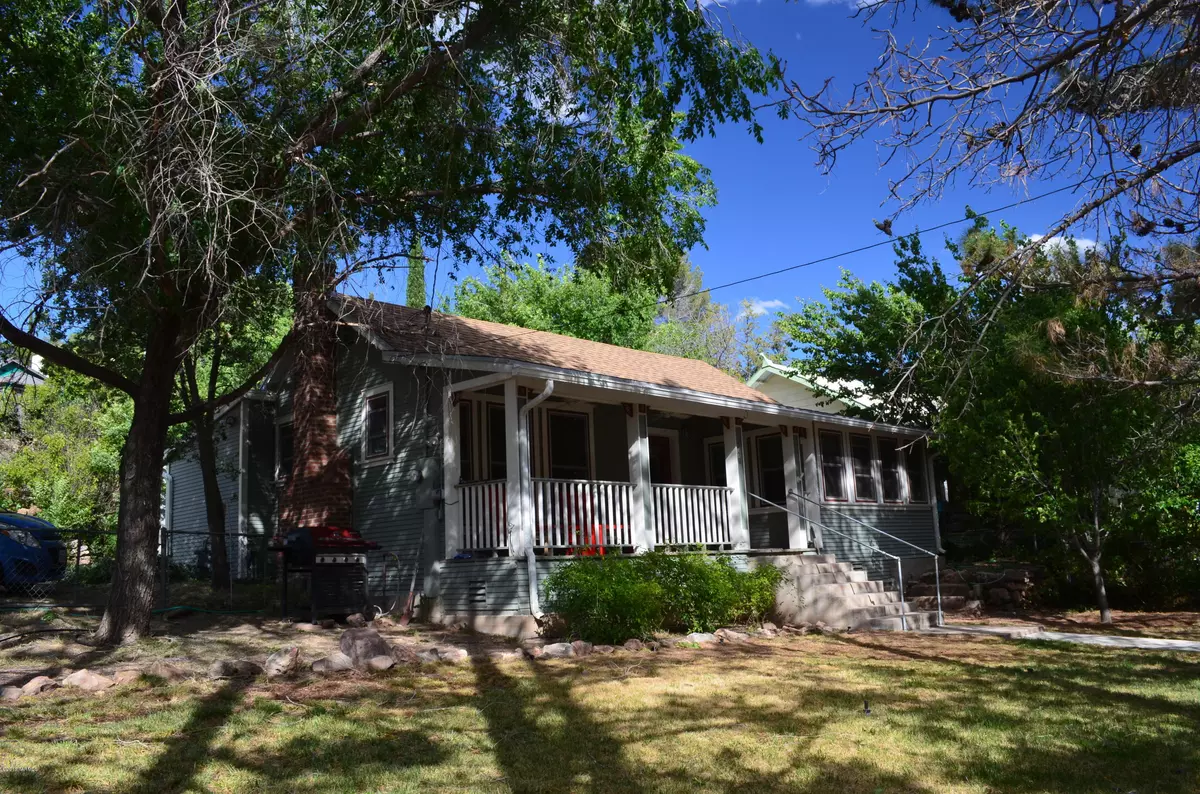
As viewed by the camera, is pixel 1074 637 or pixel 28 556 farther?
pixel 28 556

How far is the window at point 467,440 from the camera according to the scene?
13602mm

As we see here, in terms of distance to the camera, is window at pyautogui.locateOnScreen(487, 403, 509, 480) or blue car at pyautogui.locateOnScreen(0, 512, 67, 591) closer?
blue car at pyautogui.locateOnScreen(0, 512, 67, 591)

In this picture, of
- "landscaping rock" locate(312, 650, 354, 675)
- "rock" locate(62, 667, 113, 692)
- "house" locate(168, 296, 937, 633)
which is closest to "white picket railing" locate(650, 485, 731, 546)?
"house" locate(168, 296, 937, 633)

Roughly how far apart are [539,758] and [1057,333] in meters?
7.45

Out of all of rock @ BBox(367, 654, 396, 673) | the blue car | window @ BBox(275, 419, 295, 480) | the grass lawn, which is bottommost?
the grass lawn

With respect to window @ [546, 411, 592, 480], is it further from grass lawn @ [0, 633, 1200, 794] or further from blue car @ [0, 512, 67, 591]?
blue car @ [0, 512, 67, 591]

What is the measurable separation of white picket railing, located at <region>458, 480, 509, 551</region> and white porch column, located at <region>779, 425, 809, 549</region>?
553 centimetres

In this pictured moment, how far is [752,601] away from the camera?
1188 cm

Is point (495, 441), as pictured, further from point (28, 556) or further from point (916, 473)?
point (916, 473)

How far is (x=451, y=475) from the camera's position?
12.5 metres

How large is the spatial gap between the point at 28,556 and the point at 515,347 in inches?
295

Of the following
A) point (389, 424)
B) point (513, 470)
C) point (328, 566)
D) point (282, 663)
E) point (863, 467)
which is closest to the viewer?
point (282, 663)

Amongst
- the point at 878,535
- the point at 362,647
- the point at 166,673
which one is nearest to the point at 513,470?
the point at 362,647

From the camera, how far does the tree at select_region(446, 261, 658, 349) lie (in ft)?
97.8
